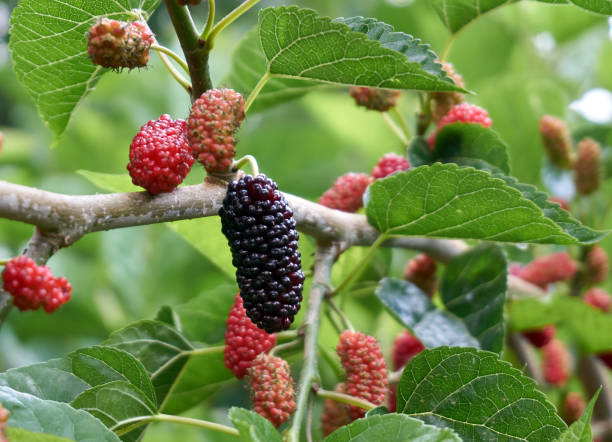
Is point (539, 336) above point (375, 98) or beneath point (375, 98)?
beneath

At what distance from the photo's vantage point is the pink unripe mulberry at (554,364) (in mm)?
1414

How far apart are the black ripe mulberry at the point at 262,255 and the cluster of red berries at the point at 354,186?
1.13 ft

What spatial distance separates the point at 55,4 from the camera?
2.49 feet

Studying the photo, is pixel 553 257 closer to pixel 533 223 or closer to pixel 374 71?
pixel 533 223

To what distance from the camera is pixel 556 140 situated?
135cm

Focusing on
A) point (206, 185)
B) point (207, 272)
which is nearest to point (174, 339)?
point (206, 185)

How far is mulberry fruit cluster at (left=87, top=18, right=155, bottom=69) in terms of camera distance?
665 mm

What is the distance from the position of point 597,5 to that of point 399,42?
256 millimetres

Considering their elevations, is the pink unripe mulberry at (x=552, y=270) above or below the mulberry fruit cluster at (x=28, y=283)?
below

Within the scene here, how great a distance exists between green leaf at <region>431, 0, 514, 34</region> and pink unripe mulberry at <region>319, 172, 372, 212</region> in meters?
0.29

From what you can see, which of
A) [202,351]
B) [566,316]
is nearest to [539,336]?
[566,316]

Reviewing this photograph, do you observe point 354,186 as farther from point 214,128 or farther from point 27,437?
point 27,437

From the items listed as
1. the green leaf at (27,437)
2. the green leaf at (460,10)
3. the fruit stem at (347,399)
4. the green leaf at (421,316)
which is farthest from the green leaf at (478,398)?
the green leaf at (460,10)

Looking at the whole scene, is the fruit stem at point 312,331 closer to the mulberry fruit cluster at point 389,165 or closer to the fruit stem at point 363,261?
the fruit stem at point 363,261
